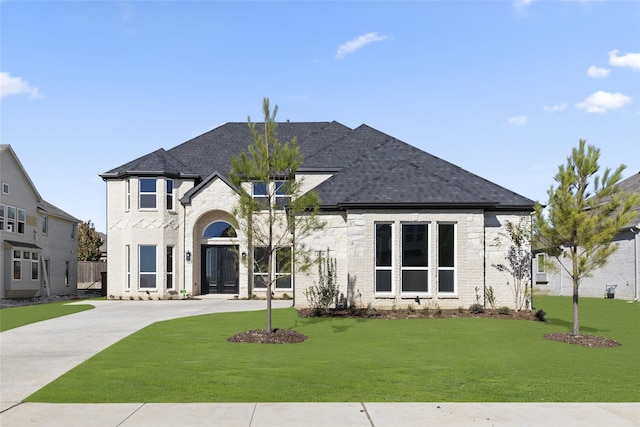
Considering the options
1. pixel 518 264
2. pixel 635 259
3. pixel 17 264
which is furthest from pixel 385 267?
pixel 17 264

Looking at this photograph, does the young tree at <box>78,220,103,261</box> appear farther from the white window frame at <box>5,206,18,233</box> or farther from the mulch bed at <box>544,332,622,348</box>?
the mulch bed at <box>544,332,622,348</box>

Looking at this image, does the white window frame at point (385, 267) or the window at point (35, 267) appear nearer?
the white window frame at point (385, 267)

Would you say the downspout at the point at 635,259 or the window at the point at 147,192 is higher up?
the window at the point at 147,192

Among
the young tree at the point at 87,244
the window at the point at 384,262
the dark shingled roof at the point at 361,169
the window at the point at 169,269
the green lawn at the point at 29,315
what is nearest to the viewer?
the green lawn at the point at 29,315

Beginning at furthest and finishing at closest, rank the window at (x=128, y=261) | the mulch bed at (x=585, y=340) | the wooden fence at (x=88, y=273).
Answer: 1. the wooden fence at (x=88, y=273)
2. the window at (x=128, y=261)
3. the mulch bed at (x=585, y=340)

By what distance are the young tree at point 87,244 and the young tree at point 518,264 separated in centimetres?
4255

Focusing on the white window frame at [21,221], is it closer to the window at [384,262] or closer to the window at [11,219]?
the window at [11,219]

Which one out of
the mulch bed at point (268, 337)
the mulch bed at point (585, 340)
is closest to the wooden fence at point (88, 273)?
the mulch bed at point (268, 337)

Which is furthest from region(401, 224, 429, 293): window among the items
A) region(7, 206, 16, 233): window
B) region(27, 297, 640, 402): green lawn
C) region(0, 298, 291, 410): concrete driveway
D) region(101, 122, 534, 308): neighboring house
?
region(7, 206, 16, 233): window

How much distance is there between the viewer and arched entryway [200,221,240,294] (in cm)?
2945
